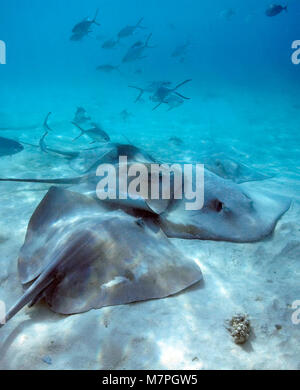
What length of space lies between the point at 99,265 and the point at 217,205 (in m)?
2.02

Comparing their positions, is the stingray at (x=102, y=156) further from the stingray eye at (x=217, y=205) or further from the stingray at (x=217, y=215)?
the stingray eye at (x=217, y=205)

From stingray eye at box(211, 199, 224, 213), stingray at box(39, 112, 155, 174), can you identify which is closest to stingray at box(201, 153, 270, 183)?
stingray at box(39, 112, 155, 174)

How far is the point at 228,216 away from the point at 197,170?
1.46 meters

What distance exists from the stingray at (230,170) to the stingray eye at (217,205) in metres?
3.20

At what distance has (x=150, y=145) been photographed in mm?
11344

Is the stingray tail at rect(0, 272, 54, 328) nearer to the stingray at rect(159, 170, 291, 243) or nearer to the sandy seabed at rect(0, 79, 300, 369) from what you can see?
the sandy seabed at rect(0, 79, 300, 369)

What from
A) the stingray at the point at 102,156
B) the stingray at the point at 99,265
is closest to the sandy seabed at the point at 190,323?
the stingray at the point at 99,265

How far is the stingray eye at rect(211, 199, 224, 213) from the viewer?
12.0 feet

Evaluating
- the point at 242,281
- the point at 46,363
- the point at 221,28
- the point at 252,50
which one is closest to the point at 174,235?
the point at 242,281

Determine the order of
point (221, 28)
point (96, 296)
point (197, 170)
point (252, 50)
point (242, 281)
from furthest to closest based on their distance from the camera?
point (221, 28) → point (252, 50) → point (197, 170) → point (242, 281) → point (96, 296)

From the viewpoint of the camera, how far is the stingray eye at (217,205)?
3.65m

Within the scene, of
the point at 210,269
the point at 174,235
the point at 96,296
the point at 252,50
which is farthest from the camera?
the point at 252,50

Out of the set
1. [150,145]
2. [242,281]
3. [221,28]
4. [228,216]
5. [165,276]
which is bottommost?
[242,281]
